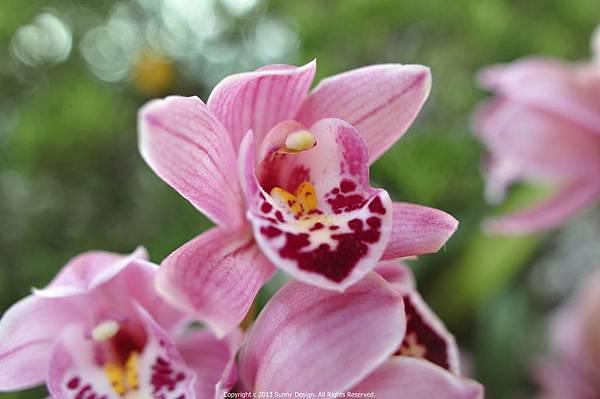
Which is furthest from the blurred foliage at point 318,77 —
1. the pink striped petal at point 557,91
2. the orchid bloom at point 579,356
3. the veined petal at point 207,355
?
the veined petal at point 207,355

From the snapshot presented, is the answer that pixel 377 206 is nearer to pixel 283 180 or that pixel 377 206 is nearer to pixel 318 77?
pixel 283 180

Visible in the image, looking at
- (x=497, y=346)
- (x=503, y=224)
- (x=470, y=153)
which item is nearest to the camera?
(x=503, y=224)

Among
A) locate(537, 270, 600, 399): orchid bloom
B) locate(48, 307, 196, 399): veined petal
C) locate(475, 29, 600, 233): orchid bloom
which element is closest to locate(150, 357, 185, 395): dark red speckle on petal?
locate(48, 307, 196, 399): veined petal

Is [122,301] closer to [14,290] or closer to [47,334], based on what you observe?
[47,334]

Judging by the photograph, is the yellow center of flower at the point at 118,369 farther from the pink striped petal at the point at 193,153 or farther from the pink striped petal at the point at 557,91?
the pink striped petal at the point at 557,91

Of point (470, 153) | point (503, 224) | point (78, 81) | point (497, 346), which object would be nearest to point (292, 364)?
point (503, 224)

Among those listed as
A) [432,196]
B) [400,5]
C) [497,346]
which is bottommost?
[497,346]
